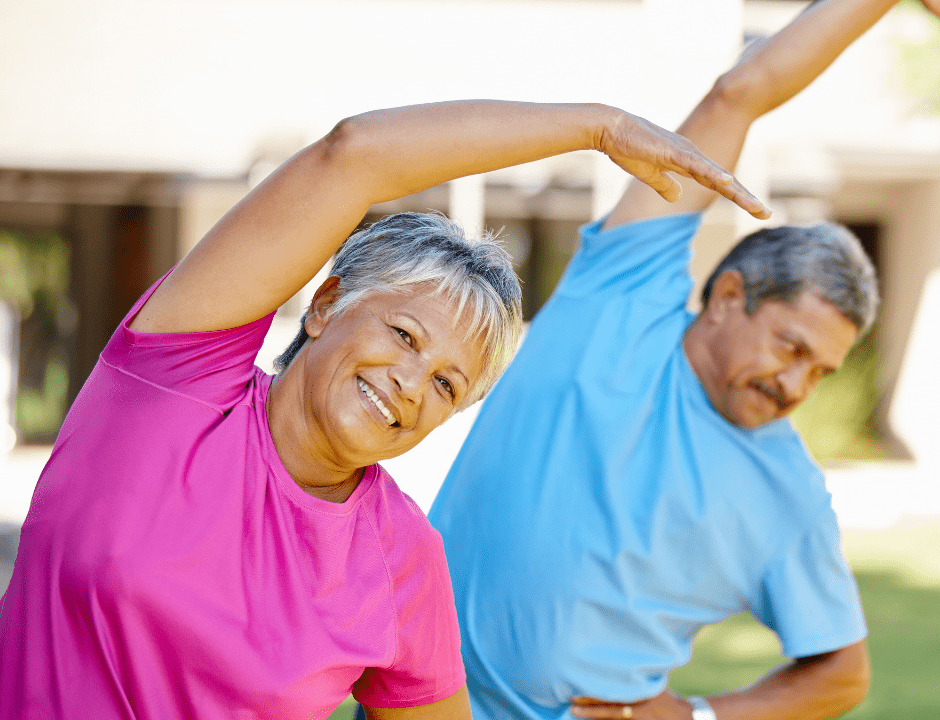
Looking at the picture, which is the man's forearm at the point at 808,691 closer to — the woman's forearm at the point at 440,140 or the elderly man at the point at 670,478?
the elderly man at the point at 670,478

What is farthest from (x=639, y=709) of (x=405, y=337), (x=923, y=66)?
(x=923, y=66)

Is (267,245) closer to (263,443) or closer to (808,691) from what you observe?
(263,443)

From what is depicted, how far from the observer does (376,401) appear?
Answer: 62.4 inches

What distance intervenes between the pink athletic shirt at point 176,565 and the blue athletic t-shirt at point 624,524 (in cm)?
68

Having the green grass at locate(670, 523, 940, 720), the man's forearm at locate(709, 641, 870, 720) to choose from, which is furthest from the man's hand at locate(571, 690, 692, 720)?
the green grass at locate(670, 523, 940, 720)

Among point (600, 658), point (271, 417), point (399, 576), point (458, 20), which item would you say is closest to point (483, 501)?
point (600, 658)

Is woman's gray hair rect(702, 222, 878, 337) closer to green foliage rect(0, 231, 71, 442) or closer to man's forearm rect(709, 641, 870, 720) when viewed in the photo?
man's forearm rect(709, 641, 870, 720)

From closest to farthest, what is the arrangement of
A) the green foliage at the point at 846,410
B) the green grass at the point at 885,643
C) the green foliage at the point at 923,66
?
the green grass at the point at 885,643 → the green foliage at the point at 923,66 → the green foliage at the point at 846,410

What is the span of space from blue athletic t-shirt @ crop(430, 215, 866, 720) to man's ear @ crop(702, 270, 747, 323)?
0.10m

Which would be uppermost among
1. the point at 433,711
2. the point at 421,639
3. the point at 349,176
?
the point at 349,176

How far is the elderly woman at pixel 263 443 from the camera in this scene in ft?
4.58

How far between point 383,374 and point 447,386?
123mm

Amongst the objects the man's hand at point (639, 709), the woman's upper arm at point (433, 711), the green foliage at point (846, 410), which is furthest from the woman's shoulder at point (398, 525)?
the green foliage at point (846, 410)

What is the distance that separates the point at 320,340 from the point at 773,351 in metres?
1.16
